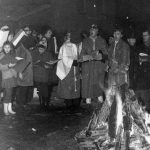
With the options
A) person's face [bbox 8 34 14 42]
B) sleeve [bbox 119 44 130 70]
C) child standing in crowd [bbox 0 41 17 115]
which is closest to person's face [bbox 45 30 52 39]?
person's face [bbox 8 34 14 42]

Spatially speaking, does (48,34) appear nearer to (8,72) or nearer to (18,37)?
(18,37)

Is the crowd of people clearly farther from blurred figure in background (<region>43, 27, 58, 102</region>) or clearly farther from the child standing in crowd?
the child standing in crowd

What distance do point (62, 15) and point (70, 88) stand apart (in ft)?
13.2

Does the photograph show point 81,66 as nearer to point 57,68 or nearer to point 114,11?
point 57,68

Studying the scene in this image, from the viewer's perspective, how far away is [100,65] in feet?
34.2

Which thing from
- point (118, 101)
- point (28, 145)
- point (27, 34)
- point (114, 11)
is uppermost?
point (114, 11)

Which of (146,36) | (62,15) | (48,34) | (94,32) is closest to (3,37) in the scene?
(48,34)

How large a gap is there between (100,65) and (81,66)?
0.57 m

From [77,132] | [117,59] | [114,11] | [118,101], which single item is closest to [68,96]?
[117,59]

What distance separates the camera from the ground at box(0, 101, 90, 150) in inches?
272

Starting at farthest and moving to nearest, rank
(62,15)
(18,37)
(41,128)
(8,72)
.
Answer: (62,15), (18,37), (8,72), (41,128)

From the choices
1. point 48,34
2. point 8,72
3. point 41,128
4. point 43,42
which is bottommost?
point 41,128

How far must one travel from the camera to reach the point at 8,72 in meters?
9.57

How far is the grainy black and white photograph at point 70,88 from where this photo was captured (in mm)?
7070
